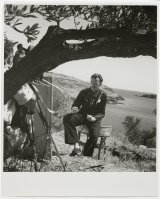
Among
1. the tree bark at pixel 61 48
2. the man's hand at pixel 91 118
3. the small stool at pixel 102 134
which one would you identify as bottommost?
the small stool at pixel 102 134

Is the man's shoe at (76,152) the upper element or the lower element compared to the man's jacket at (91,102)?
lower

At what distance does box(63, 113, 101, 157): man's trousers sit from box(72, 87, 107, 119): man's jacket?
0.07m

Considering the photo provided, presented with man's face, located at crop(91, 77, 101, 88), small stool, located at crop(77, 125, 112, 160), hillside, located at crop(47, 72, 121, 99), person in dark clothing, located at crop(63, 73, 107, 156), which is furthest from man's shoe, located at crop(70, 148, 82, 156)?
man's face, located at crop(91, 77, 101, 88)

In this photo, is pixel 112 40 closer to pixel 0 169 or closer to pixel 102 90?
pixel 102 90

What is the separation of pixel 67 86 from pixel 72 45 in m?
0.39

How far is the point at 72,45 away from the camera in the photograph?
3621 mm

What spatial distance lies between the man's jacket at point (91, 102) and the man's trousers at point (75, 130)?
2.8 inches

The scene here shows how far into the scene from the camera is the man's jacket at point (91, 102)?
3.66m

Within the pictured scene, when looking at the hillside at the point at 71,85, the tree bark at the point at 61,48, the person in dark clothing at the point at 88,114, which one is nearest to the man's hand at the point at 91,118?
the person in dark clothing at the point at 88,114

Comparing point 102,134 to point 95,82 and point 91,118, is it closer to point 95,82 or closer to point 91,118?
Result: point 91,118

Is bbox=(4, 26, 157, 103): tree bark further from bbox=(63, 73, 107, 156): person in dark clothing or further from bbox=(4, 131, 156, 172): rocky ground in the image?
bbox=(4, 131, 156, 172): rocky ground

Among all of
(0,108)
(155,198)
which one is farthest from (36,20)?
(155,198)

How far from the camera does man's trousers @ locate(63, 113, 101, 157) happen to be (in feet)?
12.0

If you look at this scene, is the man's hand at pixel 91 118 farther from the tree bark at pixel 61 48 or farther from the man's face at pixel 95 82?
the tree bark at pixel 61 48
